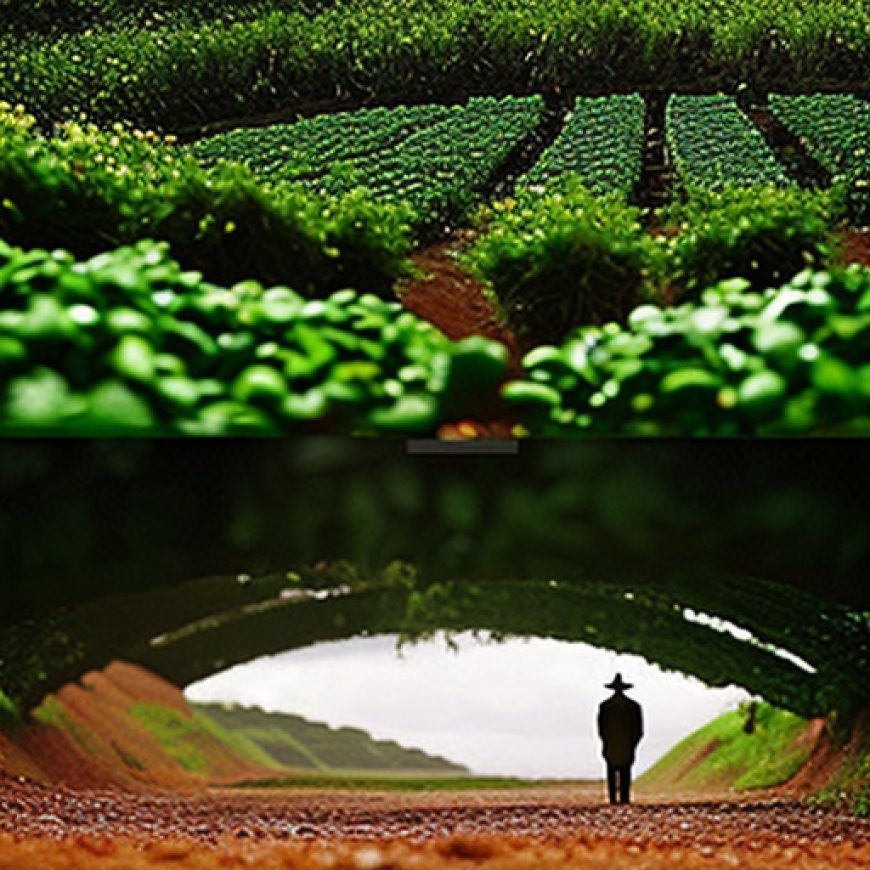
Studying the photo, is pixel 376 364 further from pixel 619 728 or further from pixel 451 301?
pixel 619 728

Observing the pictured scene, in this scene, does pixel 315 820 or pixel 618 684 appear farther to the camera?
pixel 618 684

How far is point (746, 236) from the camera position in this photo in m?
1.99

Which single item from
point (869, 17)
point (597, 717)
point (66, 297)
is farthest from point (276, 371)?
point (869, 17)

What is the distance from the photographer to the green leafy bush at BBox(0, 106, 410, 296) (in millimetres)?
1981

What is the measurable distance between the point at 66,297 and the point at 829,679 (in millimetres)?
1390

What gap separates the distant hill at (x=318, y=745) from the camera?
2.35 meters

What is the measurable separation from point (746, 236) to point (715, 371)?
0.68 feet

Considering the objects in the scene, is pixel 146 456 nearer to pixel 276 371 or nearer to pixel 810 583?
pixel 276 371

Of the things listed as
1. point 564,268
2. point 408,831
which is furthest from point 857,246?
point 408,831

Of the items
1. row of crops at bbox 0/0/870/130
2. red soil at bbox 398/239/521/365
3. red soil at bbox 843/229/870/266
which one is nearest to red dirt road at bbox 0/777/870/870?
red soil at bbox 398/239/521/365

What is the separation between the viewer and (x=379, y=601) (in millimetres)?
2299

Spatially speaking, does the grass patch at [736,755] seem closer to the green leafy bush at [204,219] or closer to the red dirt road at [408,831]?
the red dirt road at [408,831]

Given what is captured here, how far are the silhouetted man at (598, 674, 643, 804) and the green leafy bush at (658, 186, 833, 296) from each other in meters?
0.73

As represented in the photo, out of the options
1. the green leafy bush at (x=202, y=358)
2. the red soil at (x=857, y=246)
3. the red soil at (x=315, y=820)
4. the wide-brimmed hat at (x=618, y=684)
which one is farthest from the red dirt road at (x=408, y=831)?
the red soil at (x=857, y=246)
